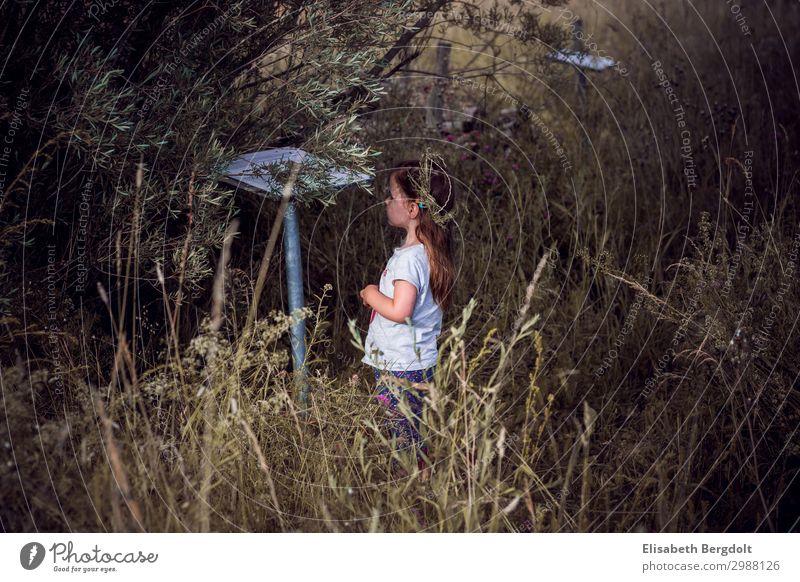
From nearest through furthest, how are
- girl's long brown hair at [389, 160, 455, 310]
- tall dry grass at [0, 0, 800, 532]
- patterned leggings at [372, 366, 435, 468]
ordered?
tall dry grass at [0, 0, 800, 532], patterned leggings at [372, 366, 435, 468], girl's long brown hair at [389, 160, 455, 310]

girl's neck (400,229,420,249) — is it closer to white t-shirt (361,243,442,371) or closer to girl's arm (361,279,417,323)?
white t-shirt (361,243,442,371)

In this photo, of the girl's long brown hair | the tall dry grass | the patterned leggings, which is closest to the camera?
the tall dry grass

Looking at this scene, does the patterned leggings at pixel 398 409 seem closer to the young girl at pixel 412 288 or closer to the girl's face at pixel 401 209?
the young girl at pixel 412 288

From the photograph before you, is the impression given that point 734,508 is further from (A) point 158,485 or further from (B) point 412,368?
(A) point 158,485

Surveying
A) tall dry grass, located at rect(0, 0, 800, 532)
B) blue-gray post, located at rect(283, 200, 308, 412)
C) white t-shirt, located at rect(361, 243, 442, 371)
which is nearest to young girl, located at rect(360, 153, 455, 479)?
white t-shirt, located at rect(361, 243, 442, 371)

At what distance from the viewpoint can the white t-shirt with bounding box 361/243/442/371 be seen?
3.30 m

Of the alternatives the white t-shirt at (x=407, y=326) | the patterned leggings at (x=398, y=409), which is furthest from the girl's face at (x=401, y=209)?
the patterned leggings at (x=398, y=409)

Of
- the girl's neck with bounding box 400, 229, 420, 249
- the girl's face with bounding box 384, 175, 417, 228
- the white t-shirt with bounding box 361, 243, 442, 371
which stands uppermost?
the girl's face with bounding box 384, 175, 417, 228

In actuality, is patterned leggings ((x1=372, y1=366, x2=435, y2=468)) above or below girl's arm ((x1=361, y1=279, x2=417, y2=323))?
below

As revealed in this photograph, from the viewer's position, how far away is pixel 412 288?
3.26 meters

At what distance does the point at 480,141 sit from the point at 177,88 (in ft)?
8.82

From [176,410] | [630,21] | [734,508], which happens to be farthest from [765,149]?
[176,410]

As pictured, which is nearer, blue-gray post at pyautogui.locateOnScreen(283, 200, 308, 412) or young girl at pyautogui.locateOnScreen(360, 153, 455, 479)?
young girl at pyautogui.locateOnScreen(360, 153, 455, 479)

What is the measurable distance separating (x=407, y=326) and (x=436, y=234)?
0.39 metres
